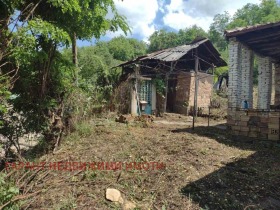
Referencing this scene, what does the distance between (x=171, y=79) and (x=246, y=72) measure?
20.8 feet

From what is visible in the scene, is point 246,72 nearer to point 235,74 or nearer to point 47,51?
point 235,74

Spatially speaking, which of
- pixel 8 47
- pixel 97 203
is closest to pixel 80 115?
pixel 8 47

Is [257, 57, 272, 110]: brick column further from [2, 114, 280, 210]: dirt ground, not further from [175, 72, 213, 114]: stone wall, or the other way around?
[2, 114, 280, 210]: dirt ground

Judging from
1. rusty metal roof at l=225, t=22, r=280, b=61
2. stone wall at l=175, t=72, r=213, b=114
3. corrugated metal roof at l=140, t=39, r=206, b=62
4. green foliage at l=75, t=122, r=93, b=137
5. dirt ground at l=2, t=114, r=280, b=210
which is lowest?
dirt ground at l=2, t=114, r=280, b=210

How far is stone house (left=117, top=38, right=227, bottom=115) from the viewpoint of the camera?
13.0 metres

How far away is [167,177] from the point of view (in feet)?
13.5

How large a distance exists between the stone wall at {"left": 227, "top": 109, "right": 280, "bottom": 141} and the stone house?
5.87 m

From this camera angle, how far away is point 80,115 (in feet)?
26.7

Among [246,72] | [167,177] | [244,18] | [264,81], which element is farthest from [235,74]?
[244,18]

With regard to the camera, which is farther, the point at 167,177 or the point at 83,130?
the point at 83,130

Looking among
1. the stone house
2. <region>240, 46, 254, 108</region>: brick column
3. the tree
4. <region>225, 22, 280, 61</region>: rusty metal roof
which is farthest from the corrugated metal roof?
the tree

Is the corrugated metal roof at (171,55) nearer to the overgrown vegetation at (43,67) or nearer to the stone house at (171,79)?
the stone house at (171,79)

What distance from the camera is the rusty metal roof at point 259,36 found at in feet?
22.6

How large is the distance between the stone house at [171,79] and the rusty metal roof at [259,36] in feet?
15.4
